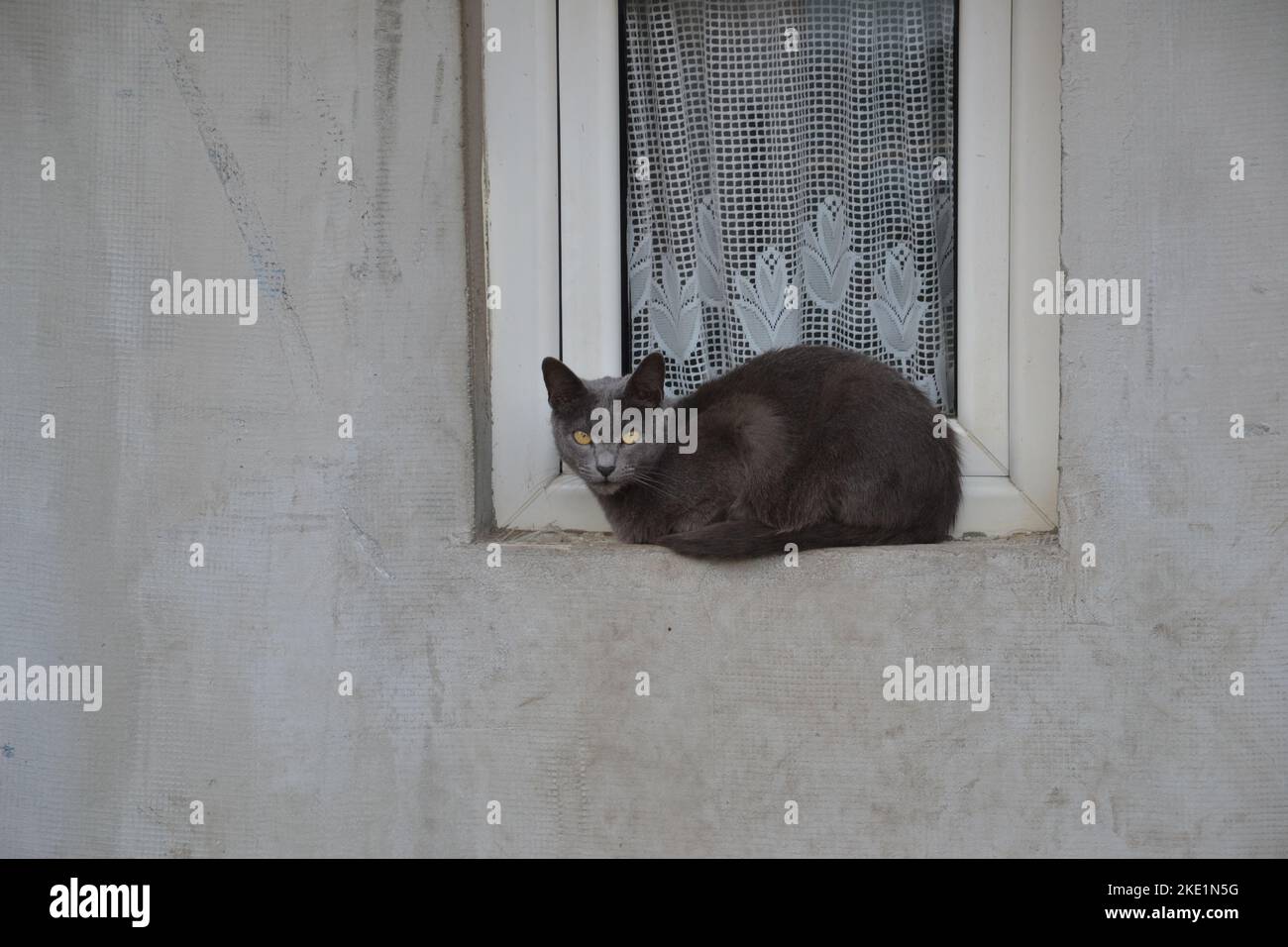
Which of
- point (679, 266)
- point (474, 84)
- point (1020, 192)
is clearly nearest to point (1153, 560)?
point (1020, 192)

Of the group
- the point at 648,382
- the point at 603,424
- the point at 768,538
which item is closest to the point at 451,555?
the point at 603,424

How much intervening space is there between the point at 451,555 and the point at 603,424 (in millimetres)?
416

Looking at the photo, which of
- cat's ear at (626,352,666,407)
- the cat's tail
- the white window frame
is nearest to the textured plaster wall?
the cat's tail

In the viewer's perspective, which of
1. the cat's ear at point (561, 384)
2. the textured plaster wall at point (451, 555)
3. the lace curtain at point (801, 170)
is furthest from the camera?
the lace curtain at point (801, 170)

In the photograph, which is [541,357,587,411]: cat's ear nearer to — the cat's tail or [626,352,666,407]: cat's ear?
[626,352,666,407]: cat's ear

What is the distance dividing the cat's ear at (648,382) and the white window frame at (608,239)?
24 centimetres

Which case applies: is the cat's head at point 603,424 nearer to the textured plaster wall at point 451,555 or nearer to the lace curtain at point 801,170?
the textured plaster wall at point 451,555

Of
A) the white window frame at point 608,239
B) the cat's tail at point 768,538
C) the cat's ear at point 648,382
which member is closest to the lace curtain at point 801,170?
the white window frame at point 608,239

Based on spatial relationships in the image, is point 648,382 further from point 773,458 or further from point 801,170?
point 801,170

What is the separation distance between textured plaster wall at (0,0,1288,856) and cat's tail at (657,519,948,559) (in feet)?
0.13

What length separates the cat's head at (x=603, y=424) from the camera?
2.21m

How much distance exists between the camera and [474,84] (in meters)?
2.24

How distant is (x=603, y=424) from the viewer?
7.27 ft

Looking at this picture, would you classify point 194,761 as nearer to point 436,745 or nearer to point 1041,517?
point 436,745
